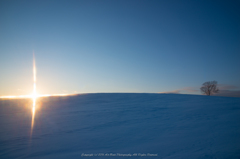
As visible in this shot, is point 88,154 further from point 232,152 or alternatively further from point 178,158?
point 232,152

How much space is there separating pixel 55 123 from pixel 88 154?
13.7 feet

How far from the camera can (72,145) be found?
454 cm

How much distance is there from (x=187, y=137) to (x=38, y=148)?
220 inches

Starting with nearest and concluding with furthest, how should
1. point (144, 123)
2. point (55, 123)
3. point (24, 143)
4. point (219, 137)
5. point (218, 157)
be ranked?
point (218, 157) < point (219, 137) < point (24, 143) < point (144, 123) < point (55, 123)

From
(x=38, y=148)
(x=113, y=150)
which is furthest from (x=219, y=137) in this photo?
(x=38, y=148)

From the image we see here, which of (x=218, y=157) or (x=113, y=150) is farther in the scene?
(x=113, y=150)

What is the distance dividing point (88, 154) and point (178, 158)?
2720 mm

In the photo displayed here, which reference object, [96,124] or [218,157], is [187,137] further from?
[96,124]

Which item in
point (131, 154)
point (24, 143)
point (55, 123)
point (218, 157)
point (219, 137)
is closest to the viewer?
point (218, 157)

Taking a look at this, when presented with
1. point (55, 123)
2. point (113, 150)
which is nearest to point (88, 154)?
point (113, 150)

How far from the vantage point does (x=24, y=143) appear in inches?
192

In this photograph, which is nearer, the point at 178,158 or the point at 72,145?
the point at 178,158

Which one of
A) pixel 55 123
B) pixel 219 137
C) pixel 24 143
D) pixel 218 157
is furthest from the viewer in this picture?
pixel 55 123

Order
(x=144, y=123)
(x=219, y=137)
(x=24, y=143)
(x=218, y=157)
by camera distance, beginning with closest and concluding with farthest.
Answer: (x=218, y=157) → (x=219, y=137) → (x=24, y=143) → (x=144, y=123)
